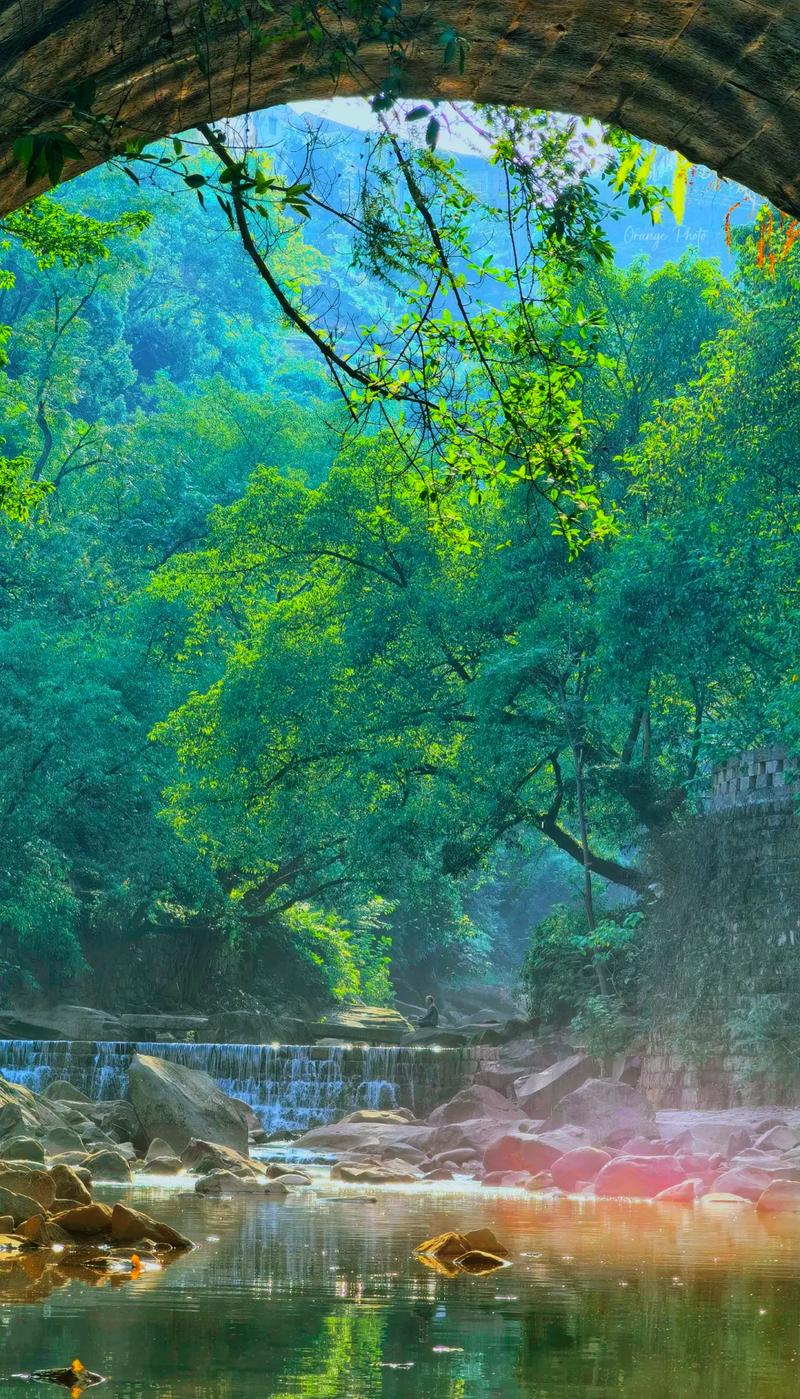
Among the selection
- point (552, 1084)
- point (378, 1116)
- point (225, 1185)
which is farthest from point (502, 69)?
point (378, 1116)

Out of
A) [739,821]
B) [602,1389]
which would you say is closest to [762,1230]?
[602,1389]

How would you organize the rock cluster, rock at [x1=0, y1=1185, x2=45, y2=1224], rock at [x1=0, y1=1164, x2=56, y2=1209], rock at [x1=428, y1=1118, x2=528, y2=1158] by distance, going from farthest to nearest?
rock at [x1=428, y1=1118, x2=528, y2=1158], the rock cluster, rock at [x1=0, y1=1164, x2=56, y2=1209], rock at [x1=0, y1=1185, x2=45, y2=1224]

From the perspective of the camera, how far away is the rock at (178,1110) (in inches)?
677

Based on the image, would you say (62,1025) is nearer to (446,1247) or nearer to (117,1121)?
(117,1121)

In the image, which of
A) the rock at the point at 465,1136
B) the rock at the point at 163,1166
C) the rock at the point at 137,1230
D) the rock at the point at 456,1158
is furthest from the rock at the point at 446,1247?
the rock at the point at 465,1136

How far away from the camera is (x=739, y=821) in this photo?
21000 millimetres

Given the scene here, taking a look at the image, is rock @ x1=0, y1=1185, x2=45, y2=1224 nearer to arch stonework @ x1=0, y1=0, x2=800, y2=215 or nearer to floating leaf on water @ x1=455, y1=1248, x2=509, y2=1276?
floating leaf on water @ x1=455, y1=1248, x2=509, y2=1276

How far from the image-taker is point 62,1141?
603 inches

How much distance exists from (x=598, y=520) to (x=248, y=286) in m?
60.2

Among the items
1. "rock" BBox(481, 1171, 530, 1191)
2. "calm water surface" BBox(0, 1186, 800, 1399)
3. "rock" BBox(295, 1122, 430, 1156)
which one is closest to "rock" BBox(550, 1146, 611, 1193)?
"rock" BBox(481, 1171, 530, 1191)

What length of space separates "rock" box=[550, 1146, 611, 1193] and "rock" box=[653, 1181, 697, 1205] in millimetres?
1652

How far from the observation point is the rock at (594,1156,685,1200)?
576 inches

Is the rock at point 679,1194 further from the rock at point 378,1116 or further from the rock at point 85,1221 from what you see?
the rock at point 378,1116

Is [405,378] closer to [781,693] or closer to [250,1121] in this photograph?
[781,693]
